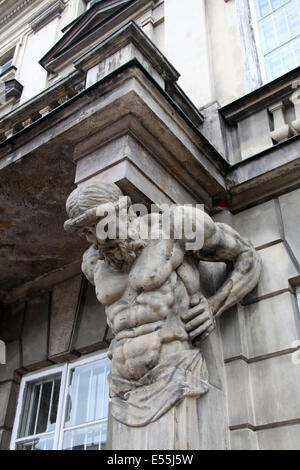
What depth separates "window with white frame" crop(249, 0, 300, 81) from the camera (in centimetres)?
542

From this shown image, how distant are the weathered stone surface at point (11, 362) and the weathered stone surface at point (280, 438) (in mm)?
3243

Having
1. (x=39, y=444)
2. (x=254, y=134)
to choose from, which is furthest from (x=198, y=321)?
(x=39, y=444)

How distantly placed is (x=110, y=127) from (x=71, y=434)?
3.11 metres

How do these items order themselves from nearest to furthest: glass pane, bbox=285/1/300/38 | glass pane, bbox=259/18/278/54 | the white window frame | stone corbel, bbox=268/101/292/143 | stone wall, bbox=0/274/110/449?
stone corbel, bbox=268/101/292/143 < stone wall, bbox=0/274/110/449 < the white window frame < glass pane, bbox=285/1/300/38 < glass pane, bbox=259/18/278/54

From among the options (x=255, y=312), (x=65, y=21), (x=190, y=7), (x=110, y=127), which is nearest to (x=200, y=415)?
(x=255, y=312)

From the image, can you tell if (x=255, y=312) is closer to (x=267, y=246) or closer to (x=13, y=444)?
(x=267, y=246)

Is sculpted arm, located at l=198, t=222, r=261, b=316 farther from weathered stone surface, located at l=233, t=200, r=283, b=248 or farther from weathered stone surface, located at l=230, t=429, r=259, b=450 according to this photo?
weathered stone surface, located at l=230, t=429, r=259, b=450

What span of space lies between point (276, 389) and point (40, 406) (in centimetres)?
301

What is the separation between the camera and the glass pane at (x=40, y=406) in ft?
17.2

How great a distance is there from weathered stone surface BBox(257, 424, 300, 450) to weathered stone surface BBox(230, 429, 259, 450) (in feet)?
0.13

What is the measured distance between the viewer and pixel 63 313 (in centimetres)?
553

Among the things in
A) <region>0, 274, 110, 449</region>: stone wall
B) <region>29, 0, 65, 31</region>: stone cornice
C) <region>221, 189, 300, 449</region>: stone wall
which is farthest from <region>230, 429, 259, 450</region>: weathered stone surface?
<region>29, 0, 65, 31</region>: stone cornice
